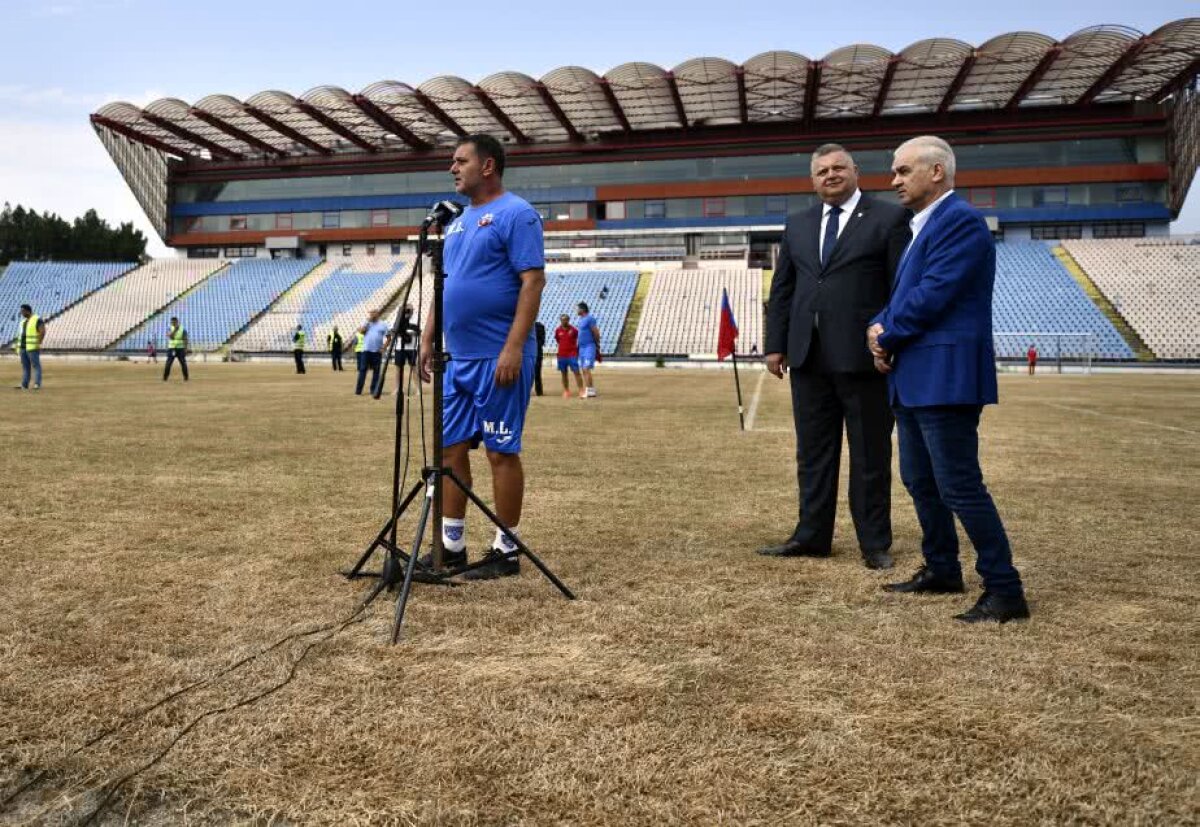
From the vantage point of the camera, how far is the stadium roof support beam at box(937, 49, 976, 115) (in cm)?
3864

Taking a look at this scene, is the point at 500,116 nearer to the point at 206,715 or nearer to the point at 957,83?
the point at 957,83

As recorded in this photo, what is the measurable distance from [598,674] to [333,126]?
50864 millimetres

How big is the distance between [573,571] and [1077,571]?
2.31 m

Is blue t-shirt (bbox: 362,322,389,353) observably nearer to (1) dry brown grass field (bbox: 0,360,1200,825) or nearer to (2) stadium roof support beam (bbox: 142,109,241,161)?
(1) dry brown grass field (bbox: 0,360,1200,825)

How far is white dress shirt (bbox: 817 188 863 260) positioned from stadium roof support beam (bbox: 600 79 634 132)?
4018 cm

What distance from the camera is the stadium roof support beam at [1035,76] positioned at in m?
37.4

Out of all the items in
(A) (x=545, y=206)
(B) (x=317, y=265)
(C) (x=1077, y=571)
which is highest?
(A) (x=545, y=206)

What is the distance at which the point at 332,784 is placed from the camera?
6.44 ft

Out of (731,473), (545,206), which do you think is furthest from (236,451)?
(545,206)

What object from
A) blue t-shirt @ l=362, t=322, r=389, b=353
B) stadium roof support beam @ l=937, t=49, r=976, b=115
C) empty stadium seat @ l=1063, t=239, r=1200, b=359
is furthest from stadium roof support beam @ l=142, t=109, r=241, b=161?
empty stadium seat @ l=1063, t=239, r=1200, b=359

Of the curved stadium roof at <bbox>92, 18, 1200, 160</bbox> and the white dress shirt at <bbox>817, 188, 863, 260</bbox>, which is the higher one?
the curved stadium roof at <bbox>92, 18, 1200, 160</bbox>

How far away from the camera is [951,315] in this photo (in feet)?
11.1

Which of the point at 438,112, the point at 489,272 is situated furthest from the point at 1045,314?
the point at 489,272

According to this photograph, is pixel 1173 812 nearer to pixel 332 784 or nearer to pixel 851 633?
pixel 851 633
